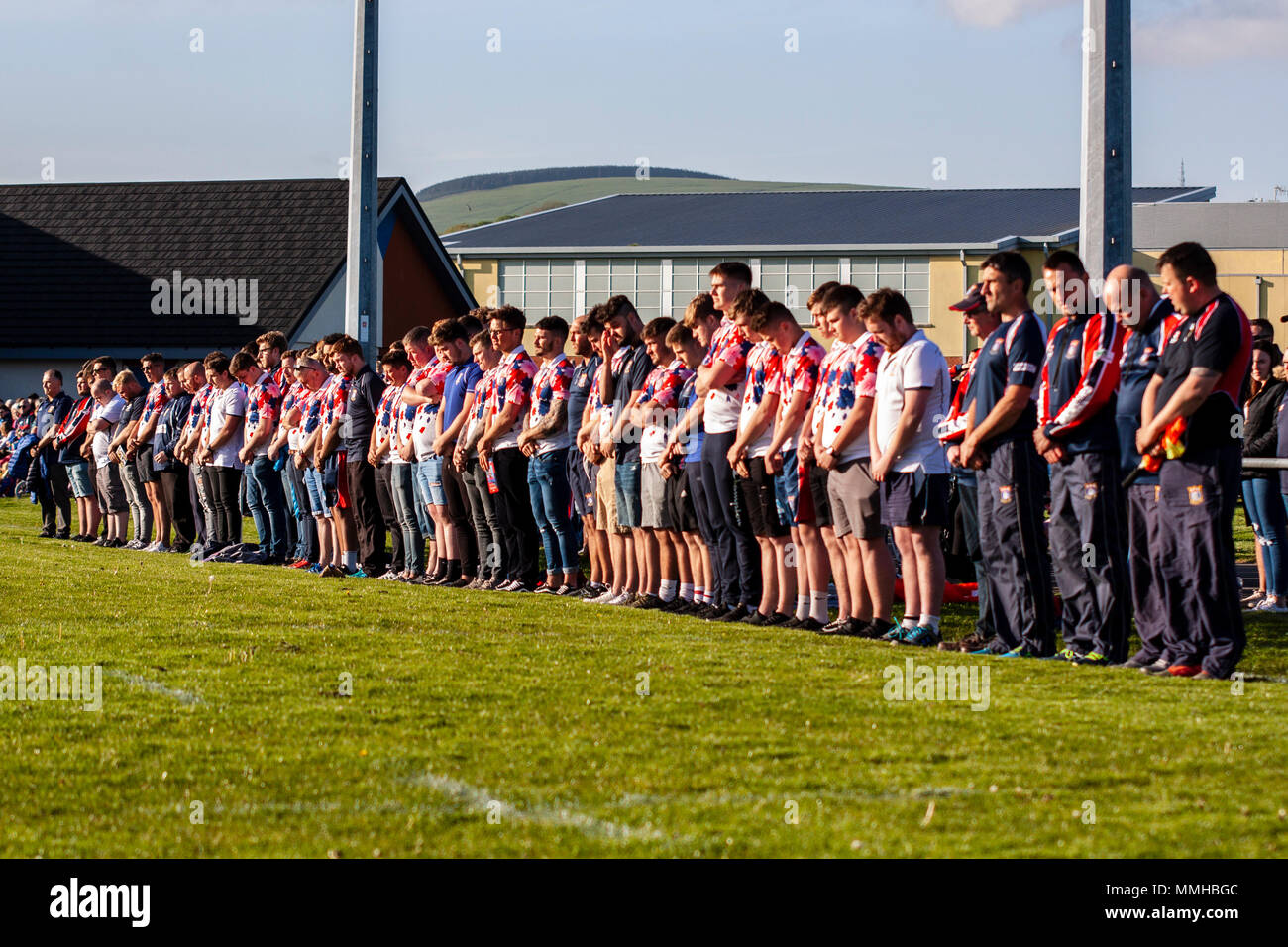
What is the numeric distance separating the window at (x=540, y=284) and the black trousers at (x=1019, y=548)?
54.6m

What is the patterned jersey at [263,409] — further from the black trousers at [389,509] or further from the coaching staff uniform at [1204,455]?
the coaching staff uniform at [1204,455]

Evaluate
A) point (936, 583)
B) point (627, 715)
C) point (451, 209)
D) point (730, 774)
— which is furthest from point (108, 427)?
point (451, 209)

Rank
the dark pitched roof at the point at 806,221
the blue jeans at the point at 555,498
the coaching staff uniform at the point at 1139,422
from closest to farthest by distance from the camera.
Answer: the coaching staff uniform at the point at 1139,422 → the blue jeans at the point at 555,498 → the dark pitched roof at the point at 806,221

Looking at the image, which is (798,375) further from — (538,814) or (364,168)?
(364,168)

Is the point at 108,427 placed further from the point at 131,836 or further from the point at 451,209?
the point at 451,209

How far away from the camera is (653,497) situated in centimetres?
1227

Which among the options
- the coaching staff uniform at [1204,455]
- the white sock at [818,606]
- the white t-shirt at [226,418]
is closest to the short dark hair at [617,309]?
the white sock at [818,606]

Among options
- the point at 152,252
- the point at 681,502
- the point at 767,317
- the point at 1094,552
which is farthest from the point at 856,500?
the point at 152,252

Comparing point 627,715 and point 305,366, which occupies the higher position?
point 305,366

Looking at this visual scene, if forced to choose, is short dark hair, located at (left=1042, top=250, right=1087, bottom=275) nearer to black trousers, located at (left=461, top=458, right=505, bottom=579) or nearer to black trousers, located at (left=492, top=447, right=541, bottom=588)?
black trousers, located at (left=492, top=447, right=541, bottom=588)

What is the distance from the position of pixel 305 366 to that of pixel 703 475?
20.8 ft

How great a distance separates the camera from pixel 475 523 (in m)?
14.3

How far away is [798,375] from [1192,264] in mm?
3089

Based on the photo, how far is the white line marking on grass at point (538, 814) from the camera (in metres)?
5.14
